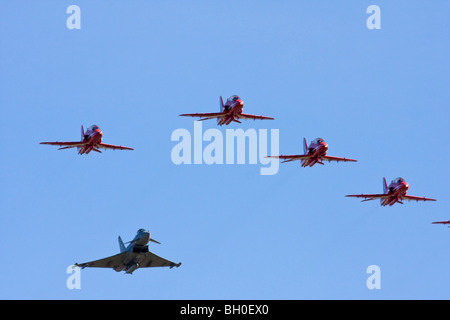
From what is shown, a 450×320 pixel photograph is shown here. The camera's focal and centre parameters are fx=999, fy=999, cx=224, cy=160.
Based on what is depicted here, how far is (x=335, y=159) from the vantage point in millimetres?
125625

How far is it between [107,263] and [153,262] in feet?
21.3

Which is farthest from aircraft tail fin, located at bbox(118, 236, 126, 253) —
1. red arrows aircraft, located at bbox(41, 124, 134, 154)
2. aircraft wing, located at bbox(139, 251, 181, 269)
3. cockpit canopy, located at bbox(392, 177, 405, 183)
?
cockpit canopy, located at bbox(392, 177, 405, 183)

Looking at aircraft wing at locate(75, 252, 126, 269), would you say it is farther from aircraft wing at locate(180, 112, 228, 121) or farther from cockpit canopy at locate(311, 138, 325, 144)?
cockpit canopy at locate(311, 138, 325, 144)

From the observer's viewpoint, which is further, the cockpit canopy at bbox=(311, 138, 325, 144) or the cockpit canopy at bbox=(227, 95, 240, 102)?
the cockpit canopy at bbox=(311, 138, 325, 144)

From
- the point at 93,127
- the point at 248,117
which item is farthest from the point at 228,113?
the point at 93,127

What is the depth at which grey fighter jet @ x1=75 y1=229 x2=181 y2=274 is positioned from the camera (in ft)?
389

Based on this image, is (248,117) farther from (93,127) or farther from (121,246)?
(121,246)

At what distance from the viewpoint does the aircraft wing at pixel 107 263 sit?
125m

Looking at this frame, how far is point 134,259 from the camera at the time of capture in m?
124

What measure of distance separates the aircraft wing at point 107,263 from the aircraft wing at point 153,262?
297 centimetres
